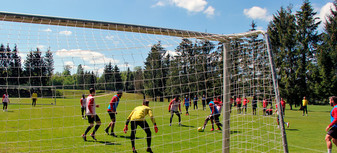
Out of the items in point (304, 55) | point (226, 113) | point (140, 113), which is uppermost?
point (304, 55)

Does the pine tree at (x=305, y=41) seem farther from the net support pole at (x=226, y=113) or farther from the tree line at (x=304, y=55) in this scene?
the net support pole at (x=226, y=113)

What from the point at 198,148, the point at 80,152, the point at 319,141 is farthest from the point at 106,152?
the point at 319,141

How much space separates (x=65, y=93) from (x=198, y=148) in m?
4.18

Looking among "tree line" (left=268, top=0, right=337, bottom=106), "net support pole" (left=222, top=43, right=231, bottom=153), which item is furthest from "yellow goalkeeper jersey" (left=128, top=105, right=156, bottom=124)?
"tree line" (left=268, top=0, right=337, bottom=106)

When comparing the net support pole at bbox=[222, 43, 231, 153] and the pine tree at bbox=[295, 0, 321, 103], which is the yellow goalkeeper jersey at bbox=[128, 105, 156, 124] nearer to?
the net support pole at bbox=[222, 43, 231, 153]

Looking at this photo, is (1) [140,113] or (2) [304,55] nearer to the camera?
→ (1) [140,113]

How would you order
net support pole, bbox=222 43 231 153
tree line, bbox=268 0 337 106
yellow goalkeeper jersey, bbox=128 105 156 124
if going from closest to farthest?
net support pole, bbox=222 43 231 153 → yellow goalkeeper jersey, bbox=128 105 156 124 → tree line, bbox=268 0 337 106

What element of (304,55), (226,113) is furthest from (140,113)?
(304,55)

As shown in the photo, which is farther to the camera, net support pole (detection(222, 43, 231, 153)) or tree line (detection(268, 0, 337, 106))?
tree line (detection(268, 0, 337, 106))

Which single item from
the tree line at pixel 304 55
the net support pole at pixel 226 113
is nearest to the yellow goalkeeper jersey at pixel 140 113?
the net support pole at pixel 226 113

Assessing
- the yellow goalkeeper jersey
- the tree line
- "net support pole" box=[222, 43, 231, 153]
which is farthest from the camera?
the tree line

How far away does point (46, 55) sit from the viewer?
4.95 metres

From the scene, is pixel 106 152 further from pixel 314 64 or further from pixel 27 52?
pixel 314 64

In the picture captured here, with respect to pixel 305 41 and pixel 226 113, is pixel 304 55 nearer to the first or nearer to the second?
pixel 305 41
